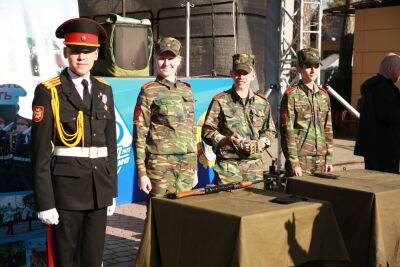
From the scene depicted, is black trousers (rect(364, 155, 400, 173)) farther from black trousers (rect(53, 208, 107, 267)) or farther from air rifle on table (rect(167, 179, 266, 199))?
black trousers (rect(53, 208, 107, 267))

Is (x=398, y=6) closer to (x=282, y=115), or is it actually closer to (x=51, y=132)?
(x=282, y=115)

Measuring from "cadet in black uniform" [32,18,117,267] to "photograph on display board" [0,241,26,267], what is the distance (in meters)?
0.77

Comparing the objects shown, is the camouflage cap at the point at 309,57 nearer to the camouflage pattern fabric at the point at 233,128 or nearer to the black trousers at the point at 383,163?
the camouflage pattern fabric at the point at 233,128

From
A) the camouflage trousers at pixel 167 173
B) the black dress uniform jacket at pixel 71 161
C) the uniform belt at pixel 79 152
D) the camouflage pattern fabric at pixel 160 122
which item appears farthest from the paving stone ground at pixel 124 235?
the uniform belt at pixel 79 152

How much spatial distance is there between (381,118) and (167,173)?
1.98m

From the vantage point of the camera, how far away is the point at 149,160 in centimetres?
365

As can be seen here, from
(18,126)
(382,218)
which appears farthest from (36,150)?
(382,218)

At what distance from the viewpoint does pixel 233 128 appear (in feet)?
12.3

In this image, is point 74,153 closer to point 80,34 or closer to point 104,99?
point 104,99

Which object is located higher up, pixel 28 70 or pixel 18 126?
pixel 28 70

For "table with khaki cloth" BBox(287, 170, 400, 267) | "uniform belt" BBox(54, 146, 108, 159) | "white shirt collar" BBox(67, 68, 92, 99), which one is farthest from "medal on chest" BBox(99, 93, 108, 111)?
"table with khaki cloth" BBox(287, 170, 400, 267)

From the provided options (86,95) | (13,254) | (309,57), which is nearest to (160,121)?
(86,95)

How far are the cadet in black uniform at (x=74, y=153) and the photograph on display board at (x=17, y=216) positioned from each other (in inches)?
30.1

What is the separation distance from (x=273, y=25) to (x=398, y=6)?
623 centimetres
